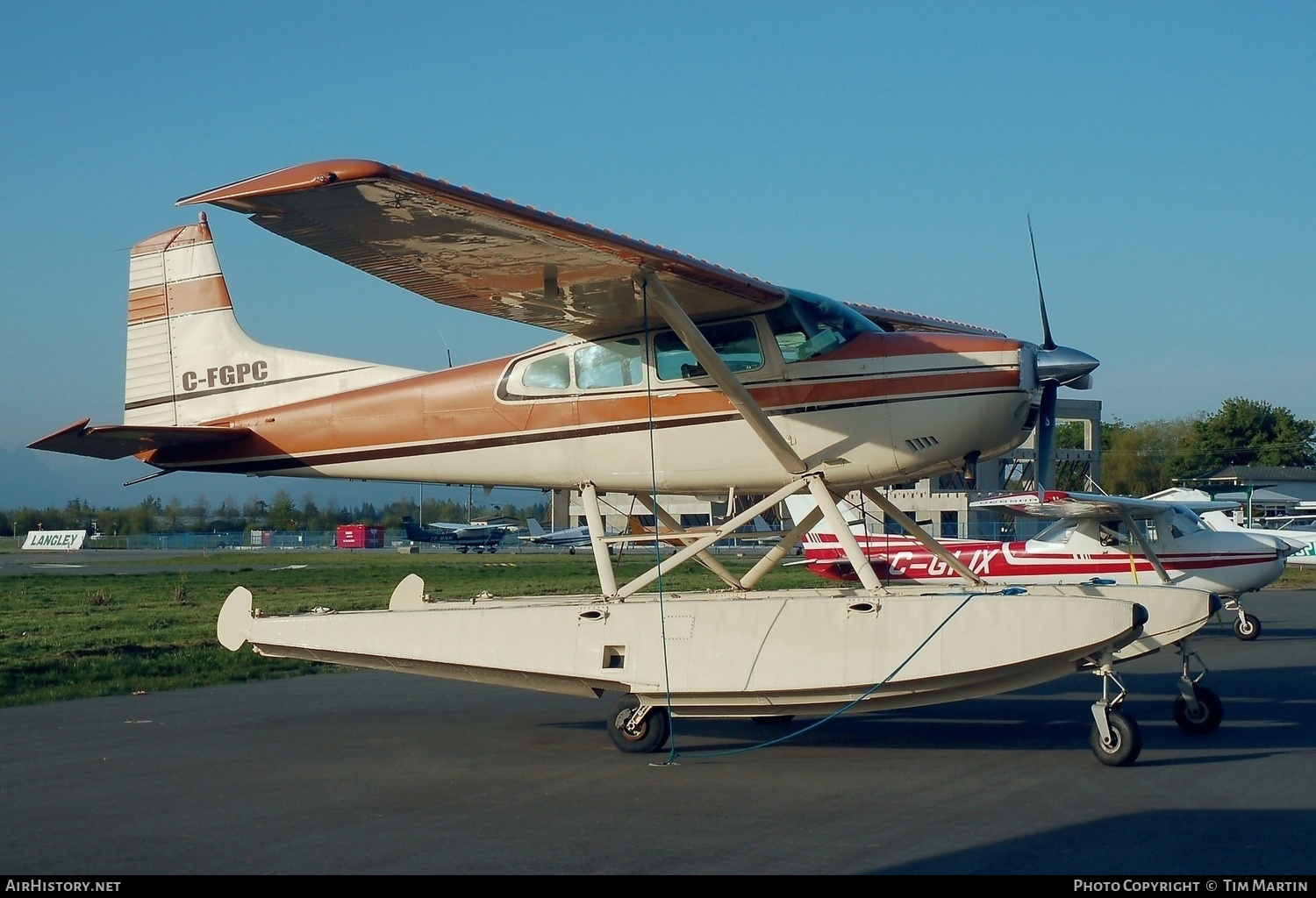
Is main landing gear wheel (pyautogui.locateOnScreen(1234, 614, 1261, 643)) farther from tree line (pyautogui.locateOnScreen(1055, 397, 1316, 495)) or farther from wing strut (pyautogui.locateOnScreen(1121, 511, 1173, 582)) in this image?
tree line (pyautogui.locateOnScreen(1055, 397, 1316, 495))

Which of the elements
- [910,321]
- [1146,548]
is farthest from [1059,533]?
[910,321]

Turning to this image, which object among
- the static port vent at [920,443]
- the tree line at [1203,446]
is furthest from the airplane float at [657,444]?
the tree line at [1203,446]

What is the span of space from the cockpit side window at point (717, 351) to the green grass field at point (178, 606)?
13.1 ft

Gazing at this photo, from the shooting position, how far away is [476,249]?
25.5 ft

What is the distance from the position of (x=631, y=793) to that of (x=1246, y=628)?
14.2 m

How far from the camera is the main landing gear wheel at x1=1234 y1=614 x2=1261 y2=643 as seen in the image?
58.2 ft

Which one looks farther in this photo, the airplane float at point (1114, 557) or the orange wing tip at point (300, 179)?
the airplane float at point (1114, 557)

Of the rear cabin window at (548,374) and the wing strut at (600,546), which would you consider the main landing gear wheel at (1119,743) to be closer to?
the wing strut at (600,546)

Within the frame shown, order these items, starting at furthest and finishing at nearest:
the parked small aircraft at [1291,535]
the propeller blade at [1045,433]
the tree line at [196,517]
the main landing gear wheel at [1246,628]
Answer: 1. the tree line at [196,517]
2. the parked small aircraft at [1291,535]
3. the main landing gear wheel at [1246,628]
4. the propeller blade at [1045,433]

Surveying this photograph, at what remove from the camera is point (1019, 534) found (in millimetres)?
42500

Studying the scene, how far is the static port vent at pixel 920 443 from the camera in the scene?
345 inches

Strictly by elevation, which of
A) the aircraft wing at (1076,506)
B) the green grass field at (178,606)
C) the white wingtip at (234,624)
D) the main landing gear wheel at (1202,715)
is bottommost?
the main landing gear wheel at (1202,715)

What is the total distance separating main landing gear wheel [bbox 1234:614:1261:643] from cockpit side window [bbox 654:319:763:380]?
1242cm

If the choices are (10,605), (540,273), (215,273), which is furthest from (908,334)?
(10,605)
